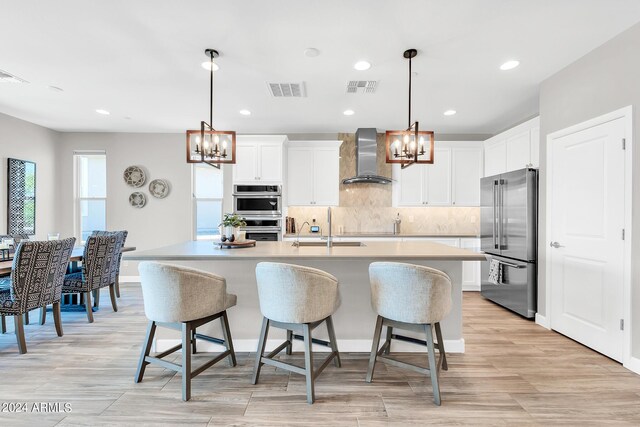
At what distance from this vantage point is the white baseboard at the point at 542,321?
3.38m

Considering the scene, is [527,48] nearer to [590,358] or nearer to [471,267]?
[590,358]

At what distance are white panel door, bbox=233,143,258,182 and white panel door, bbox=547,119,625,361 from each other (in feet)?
13.1

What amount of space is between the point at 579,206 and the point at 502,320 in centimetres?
155

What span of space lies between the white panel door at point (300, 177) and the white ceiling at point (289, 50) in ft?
3.07

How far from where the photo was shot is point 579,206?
2971 mm

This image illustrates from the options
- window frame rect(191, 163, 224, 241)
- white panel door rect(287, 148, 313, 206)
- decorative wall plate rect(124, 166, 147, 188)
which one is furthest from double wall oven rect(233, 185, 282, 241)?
decorative wall plate rect(124, 166, 147, 188)

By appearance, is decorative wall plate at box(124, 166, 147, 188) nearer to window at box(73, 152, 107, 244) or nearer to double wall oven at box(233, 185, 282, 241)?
window at box(73, 152, 107, 244)

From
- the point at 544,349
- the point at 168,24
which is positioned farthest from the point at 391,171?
the point at 168,24

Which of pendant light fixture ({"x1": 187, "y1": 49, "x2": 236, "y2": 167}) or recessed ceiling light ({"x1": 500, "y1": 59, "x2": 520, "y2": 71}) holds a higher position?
recessed ceiling light ({"x1": 500, "y1": 59, "x2": 520, "y2": 71})

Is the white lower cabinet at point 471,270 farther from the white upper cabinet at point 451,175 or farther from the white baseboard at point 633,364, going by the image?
the white baseboard at point 633,364

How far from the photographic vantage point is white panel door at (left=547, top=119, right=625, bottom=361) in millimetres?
2611

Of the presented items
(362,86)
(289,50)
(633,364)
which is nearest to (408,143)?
(362,86)

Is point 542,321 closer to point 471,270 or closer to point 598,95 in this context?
point 471,270

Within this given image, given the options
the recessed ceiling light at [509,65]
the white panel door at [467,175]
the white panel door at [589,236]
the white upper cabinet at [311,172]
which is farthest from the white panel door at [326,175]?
the white panel door at [589,236]
